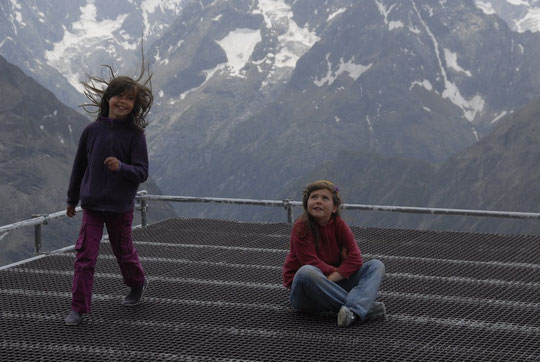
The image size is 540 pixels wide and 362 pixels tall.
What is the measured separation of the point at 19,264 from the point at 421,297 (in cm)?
490

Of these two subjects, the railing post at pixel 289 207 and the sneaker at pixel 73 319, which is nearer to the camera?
the sneaker at pixel 73 319

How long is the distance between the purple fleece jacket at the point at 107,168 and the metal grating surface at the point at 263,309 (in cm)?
107

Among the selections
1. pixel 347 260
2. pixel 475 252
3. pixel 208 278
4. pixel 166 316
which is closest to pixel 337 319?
pixel 347 260

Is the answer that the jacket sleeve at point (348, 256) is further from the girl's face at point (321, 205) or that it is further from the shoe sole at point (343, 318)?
the shoe sole at point (343, 318)

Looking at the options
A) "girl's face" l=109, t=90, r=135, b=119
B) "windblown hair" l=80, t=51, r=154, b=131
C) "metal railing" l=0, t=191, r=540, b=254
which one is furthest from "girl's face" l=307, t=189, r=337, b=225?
"girl's face" l=109, t=90, r=135, b=119

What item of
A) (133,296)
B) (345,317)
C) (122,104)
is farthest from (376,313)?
(122,104)

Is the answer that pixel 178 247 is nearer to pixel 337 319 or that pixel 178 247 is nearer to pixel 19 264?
pixel 19 264

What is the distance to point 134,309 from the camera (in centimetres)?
707

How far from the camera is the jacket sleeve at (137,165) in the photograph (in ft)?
21.0

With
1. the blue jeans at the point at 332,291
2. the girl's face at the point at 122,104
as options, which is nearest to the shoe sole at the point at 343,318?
the blue jeans at the point at 332,291

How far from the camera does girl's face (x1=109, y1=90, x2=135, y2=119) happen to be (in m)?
6.55

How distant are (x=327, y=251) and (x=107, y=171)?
82.1 inches

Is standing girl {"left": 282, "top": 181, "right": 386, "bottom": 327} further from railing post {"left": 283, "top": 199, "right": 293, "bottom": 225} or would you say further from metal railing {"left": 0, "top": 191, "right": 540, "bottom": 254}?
railing post {"left": 283, "top": 199, "right": 293, "bottom": 225}

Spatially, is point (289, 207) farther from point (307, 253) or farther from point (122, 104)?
point (122, 104)
